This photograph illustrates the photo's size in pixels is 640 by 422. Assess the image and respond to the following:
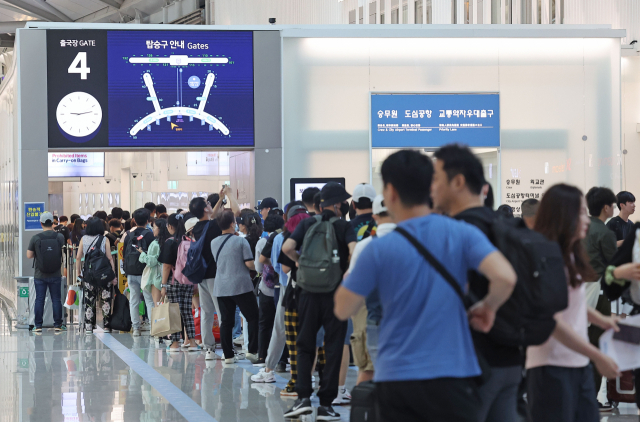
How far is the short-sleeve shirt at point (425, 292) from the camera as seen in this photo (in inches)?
86.4

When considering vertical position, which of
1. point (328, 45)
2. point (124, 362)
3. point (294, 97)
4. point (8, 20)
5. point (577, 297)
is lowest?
point (124, 362)

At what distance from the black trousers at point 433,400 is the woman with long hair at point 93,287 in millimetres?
8103

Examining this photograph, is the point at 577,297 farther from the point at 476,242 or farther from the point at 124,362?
the point at 124,362

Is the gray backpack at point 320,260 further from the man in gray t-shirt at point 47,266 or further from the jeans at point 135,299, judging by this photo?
the man in gray t-shirt at point 47,266

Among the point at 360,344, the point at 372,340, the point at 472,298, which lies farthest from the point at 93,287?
the point at 472,298

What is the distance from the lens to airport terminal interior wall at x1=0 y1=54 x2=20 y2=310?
11.7m

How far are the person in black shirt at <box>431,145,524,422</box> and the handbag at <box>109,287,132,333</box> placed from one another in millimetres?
8201

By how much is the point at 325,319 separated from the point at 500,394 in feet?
7.78

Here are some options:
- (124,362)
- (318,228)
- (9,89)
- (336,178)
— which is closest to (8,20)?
(9,89)

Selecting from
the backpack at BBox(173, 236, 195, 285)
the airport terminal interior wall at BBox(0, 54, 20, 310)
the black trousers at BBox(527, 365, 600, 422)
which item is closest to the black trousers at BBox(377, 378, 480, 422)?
the black trousers at BBox(527, 365, 600, 422)

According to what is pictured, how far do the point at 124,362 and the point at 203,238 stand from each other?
1518mm

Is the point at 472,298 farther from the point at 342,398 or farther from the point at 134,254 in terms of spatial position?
the point at 134,254

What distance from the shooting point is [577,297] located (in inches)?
113

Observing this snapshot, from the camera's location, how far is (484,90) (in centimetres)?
1138
